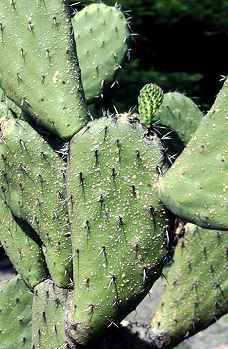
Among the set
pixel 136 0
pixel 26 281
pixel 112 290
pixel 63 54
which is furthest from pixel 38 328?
pixel 136 0

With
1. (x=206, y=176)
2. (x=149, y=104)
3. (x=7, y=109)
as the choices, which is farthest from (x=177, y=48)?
(x=206, y=176)

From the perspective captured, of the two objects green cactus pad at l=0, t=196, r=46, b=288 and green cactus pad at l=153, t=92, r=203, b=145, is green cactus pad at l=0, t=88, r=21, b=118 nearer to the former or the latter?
green cactus pad at l=0, t=196, r=46, b=288

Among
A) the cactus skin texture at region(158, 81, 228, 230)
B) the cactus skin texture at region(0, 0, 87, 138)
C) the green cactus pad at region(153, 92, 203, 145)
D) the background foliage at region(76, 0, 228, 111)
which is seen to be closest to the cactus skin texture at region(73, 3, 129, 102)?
the green cactus pad at region(153, 92, 203, 145)

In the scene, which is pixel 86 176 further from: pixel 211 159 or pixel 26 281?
pixel 26 281

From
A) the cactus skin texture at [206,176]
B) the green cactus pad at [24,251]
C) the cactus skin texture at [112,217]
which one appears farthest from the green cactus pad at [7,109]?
the cactus skin texture at [206,176]

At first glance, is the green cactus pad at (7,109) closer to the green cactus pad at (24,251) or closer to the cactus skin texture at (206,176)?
the green cactus pad at (24,251)
